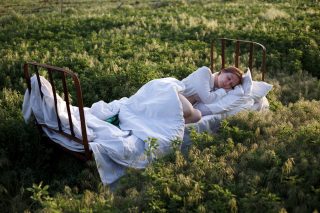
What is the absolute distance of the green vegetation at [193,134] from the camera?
181 inches

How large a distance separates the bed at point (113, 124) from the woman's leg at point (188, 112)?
0.13m


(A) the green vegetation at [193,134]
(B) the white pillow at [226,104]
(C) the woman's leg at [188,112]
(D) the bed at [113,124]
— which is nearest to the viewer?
(A) the green vegetation at [193,134]

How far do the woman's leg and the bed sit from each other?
0.41 feet

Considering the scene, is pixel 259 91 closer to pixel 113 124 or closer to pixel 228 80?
pixel 228 80

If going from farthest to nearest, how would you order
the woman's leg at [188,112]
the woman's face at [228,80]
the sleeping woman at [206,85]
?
the woman's face at [228,80], the sleeping woman at [206,85], the woman's leg at [188,112]

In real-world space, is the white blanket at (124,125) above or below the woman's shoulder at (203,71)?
below

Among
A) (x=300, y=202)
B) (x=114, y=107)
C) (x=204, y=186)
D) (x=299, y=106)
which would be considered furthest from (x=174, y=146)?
(x=299, y=106)

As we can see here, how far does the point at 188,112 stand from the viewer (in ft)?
22.2

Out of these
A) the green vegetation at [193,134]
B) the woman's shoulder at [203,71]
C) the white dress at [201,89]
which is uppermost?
the woman's shoulder at [203,71]

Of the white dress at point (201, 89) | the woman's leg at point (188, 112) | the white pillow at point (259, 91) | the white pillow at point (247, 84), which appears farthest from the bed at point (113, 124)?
the white pillow at point (259, 91)

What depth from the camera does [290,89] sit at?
9.60m

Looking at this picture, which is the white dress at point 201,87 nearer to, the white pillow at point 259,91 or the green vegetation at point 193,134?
the white pillow at point 259,91

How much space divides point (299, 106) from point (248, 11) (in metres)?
12.4

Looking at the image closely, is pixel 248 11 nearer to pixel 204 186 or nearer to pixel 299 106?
pixel 299 106
